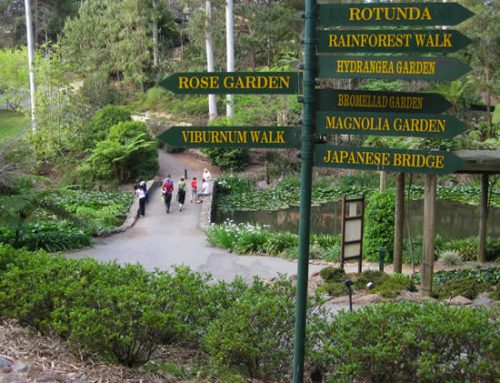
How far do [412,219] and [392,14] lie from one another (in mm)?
18479

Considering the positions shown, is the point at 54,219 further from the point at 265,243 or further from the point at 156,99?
the point at 156,99

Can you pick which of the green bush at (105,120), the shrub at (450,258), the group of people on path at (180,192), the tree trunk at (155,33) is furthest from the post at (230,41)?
the shrub at (450,258)

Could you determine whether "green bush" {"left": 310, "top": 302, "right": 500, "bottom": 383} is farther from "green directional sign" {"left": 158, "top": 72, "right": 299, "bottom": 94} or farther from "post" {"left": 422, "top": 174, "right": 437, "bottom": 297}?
"post" {"left": 422, "top": 174, "right": 437, "bottom": 297}

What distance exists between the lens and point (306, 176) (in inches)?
193

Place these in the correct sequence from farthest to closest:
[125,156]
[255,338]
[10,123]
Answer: [10,123]
[125,156]
[255,338]

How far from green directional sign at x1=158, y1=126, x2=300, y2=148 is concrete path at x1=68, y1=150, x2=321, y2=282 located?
7857 millimetres

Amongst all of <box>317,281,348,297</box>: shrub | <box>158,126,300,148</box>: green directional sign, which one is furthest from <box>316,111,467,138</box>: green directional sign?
<box>317,281,348,297</box>: shrub

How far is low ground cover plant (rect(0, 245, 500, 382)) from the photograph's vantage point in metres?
5.27

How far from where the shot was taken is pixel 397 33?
4.93 meters

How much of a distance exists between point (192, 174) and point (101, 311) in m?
24.3

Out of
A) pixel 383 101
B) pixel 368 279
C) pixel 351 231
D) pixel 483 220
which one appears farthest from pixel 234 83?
pixel 483 220

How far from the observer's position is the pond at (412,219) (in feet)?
69.1

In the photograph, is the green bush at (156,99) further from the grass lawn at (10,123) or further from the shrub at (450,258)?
the shrub at (450,258)

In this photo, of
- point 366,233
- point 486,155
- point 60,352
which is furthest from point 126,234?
point 60,352
